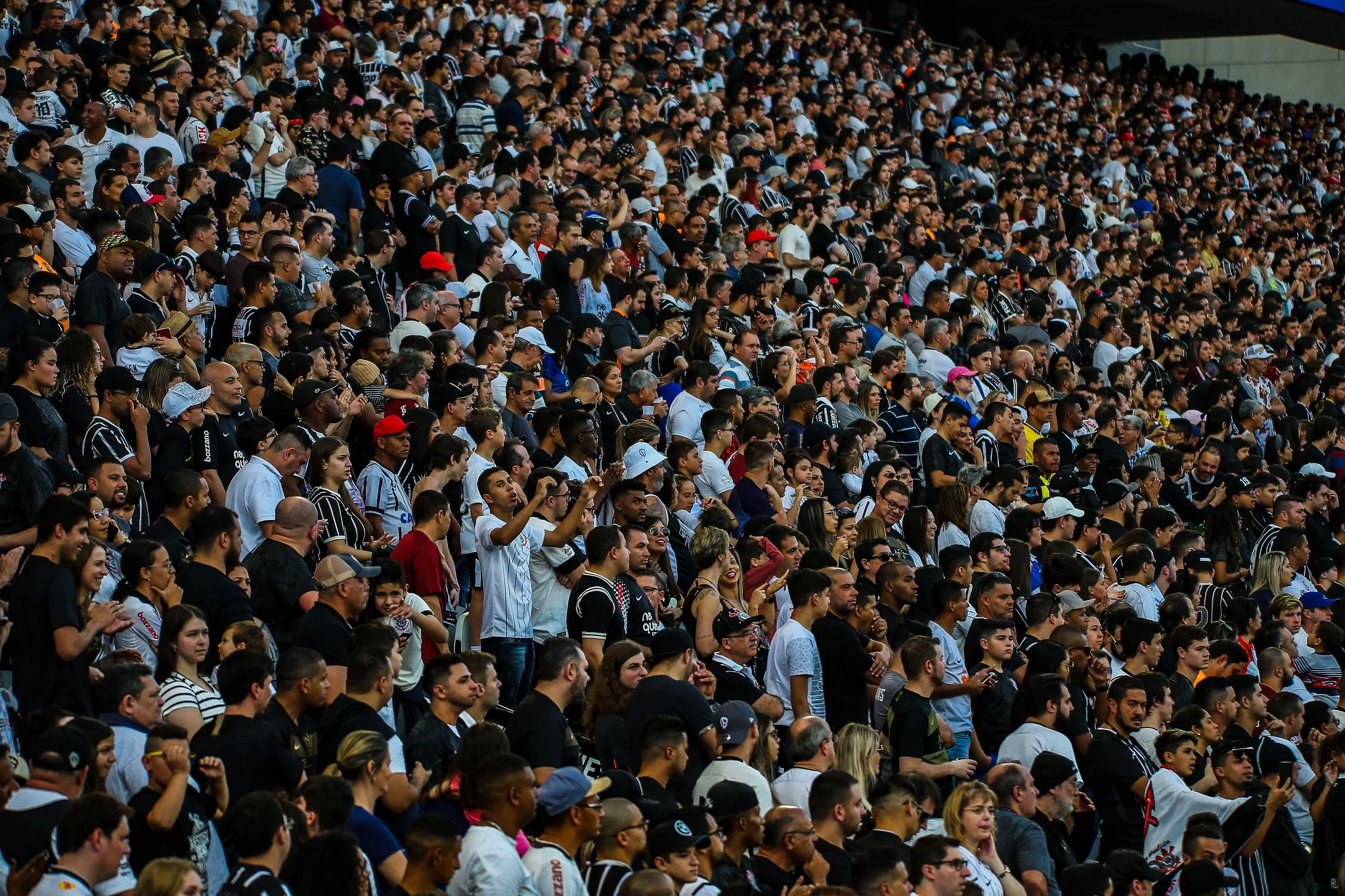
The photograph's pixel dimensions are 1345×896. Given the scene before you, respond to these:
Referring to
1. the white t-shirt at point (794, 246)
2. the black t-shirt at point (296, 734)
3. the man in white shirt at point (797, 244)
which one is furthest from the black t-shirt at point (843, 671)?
the white t-shirt at point (794, 246)

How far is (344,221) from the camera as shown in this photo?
12.3 m

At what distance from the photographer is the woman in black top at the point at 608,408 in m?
10.4

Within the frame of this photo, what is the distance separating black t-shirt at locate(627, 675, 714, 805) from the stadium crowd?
2cm

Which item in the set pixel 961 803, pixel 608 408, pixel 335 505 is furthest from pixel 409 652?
pixel 608 408

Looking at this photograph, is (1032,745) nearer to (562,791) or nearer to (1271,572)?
(562,791)

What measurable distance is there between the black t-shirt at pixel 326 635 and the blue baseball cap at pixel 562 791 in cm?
133

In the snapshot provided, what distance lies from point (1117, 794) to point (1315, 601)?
13.1 ft

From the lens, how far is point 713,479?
32.6 ft

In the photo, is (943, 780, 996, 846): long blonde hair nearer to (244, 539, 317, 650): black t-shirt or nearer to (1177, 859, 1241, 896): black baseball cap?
(1177, 859, 1241, 896): black baseball cap

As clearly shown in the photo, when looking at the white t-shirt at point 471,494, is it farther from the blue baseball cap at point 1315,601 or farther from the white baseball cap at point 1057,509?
the blue baseball cap at point 1315,601

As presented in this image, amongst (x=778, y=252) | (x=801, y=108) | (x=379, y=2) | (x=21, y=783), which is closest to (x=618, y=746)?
Answer: (x=21, y=783)

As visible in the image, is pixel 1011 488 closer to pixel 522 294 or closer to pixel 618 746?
pixel 522 294

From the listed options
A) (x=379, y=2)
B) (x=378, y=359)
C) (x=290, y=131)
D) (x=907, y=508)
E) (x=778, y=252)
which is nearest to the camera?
(x=378, y=359)

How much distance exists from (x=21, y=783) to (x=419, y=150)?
8996 mm
